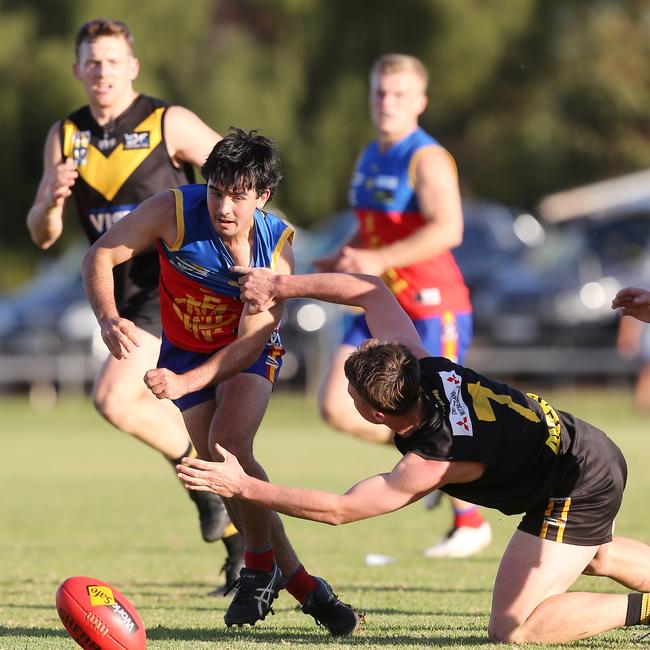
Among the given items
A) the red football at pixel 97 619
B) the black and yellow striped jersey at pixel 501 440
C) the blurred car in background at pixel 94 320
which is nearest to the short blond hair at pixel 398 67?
the black and yellow striped jersey at pixel 501 440

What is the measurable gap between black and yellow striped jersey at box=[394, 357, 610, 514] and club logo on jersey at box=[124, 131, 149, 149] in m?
2.65

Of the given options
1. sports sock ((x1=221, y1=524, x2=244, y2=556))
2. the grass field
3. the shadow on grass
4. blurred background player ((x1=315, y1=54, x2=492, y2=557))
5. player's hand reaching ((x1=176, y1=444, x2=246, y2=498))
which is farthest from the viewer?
blurred background player ((x1=315, y1=54, x2=492, y2=557))

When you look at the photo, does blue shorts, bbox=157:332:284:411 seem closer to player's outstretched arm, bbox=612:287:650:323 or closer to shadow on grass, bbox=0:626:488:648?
shadow on grass, bbox=0:626:488:648

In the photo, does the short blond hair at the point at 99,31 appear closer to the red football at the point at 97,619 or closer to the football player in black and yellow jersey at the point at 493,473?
the football player in black and yellow jersey at the point at 493,473

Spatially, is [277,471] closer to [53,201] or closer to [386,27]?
[53,201]

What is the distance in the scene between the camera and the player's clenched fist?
5.34 m

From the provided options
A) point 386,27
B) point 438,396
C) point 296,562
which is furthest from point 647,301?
point 386,27

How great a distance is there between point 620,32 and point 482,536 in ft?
71.3

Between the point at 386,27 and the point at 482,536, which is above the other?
the point at 386,27

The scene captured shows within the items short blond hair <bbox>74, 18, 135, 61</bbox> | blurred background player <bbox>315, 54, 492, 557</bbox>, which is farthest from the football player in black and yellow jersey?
blurred background player <bbox>315, 54, 492, 557</bbox>

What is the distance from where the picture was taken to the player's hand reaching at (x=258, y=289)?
5.42 meters

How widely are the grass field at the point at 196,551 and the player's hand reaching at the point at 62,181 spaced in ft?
6.18

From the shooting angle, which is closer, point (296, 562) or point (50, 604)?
point (296, 562)

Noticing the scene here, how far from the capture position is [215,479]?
187 inches
